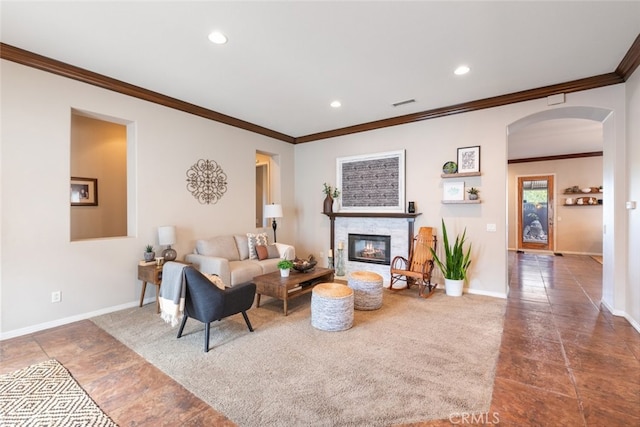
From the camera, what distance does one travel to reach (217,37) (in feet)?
9.09

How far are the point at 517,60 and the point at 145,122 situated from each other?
480 cm

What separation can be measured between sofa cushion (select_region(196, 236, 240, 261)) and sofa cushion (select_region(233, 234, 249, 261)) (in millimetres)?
A: 62

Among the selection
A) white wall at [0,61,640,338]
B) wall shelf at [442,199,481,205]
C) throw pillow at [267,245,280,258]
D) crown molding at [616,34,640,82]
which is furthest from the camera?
throw pillow at [267,245,280,258]

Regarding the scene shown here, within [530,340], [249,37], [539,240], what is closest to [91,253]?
[249,37]

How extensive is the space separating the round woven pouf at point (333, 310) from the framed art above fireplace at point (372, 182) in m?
2.59

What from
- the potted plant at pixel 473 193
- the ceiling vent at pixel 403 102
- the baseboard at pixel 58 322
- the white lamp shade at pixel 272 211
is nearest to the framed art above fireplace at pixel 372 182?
the ceiling vent at pixel 403 102

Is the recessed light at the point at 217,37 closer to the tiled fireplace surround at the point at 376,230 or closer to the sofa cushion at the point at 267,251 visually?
the sofa cushion at the point at 267,251

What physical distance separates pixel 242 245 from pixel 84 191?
280 cm

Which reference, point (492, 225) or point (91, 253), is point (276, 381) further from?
point (492, 225)

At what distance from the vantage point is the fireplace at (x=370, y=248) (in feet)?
17.7

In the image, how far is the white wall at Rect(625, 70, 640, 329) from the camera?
310 centimetres

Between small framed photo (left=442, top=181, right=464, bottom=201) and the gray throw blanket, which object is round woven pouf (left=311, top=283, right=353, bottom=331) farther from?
small framed photo (left=442, top=181, right=464, bottom=201)

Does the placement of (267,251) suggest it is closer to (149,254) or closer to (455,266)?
(149,254)

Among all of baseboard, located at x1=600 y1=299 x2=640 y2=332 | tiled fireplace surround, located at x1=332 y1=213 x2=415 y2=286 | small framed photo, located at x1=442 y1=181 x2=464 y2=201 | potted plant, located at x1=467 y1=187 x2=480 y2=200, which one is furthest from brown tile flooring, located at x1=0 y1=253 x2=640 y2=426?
tiled fireplace surround, located at x1=332 y1=213 x2=415 y2=286
